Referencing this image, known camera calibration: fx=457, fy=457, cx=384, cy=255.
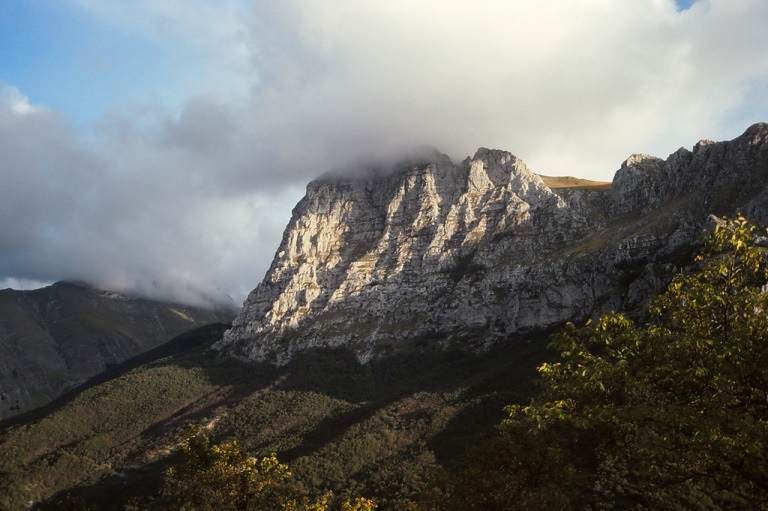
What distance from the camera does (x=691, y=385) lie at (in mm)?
16047

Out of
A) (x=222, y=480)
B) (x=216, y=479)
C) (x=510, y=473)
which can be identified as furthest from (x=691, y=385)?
(x=216, y=479)

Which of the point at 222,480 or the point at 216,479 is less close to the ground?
A: the point at 216,479

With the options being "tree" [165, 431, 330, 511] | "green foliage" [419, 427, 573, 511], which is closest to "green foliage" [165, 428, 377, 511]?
"tree" [165, 431, 330, 511]

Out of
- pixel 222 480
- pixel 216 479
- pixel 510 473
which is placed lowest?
pixel 510 473

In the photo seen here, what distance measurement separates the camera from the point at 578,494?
99.0 metres

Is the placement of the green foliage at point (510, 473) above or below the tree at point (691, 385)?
below

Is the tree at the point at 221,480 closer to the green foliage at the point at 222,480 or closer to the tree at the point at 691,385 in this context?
the green foliage at the point at 222,480

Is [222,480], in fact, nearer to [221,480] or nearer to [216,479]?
[221,480]

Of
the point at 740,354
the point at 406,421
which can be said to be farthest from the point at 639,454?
the point at 406,421

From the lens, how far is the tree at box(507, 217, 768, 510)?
14.6 metres

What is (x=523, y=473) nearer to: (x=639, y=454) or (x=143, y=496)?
(x=639, y=454)

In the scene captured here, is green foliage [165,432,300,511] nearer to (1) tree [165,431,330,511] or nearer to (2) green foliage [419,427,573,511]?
(1) tree [165,431,330,511]

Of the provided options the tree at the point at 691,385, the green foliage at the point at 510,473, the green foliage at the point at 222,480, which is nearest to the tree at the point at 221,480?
the green foliage at the point at 222,480

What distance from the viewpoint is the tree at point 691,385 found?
14586 mm
